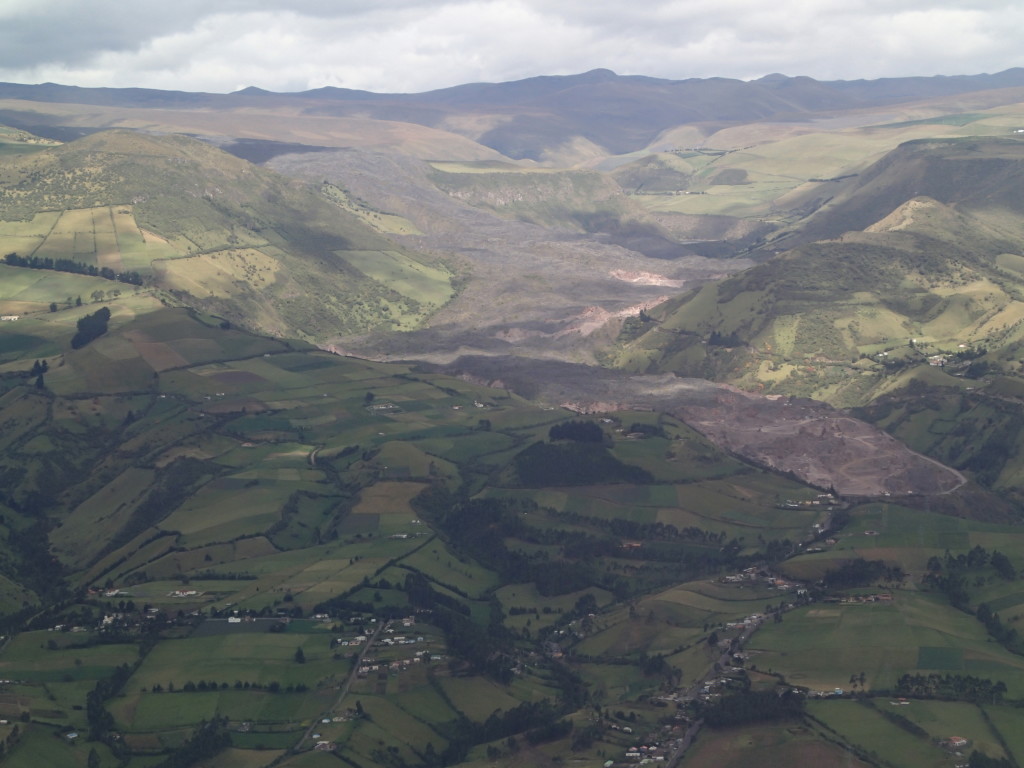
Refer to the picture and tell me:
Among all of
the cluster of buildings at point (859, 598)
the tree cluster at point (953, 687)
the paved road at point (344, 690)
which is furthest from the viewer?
the cluster of buildings at point (859, 598)

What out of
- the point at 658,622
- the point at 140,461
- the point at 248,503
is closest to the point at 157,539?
the point at 248,503

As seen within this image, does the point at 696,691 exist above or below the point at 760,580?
below

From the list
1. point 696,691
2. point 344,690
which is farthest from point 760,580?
point 344,690

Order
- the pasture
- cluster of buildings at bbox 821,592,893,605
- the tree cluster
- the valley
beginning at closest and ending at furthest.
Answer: the valley, the tree cluster, the pasture, cluster of buildings at bbox 821,592,893,605

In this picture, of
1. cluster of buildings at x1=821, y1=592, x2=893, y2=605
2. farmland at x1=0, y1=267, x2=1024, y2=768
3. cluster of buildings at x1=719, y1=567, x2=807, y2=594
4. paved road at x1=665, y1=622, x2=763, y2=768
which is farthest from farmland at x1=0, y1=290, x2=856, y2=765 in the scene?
cluster of buildings at x1=821, y1=592, x2=893, y2=605

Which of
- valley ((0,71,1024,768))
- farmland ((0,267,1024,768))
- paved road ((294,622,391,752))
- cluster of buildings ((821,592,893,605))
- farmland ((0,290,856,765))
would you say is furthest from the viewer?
cluster of buildings ((821,592,893,605))

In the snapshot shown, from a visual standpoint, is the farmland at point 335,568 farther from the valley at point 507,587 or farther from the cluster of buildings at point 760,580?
the cluster of buildings at point 760,580

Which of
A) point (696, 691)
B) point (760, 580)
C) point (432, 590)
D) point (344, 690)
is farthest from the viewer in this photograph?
point (760, 580)

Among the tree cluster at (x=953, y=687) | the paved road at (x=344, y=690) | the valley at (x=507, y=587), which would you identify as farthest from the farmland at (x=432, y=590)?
the tree cluster at (x=953, y=687)

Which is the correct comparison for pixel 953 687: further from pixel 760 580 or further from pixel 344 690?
pixel 344 690

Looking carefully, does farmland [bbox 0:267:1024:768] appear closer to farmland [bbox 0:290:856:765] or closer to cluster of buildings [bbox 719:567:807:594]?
farmland [bbox 0:290:856:765]

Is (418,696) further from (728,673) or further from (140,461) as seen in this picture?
(140,461)
